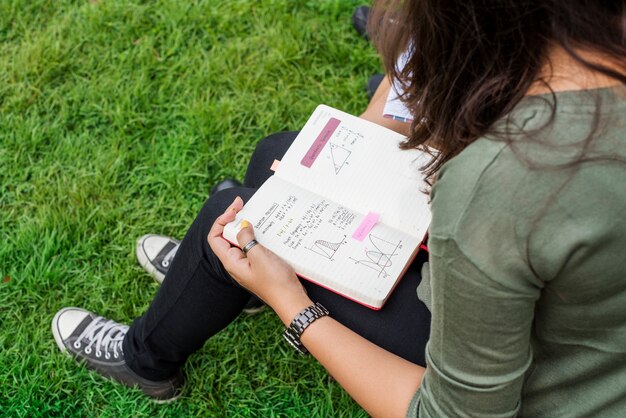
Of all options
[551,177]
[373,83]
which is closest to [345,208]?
[551,177]

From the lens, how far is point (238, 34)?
260 centimetres

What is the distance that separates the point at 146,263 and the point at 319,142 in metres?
0.84

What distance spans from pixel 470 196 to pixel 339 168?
62cm

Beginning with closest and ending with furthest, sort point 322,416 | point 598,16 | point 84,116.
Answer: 1. point 598,16
2. point 322,416
3. point 84,116

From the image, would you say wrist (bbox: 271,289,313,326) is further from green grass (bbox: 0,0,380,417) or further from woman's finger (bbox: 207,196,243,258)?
green grass (bbox: 0,0,380,417)

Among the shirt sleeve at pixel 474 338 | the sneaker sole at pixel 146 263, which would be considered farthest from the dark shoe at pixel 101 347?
the shirt sleeve at pixel 474 338

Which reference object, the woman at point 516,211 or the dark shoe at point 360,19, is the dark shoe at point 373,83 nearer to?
the dark shoe at point 360,19

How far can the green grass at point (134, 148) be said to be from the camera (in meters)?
1.88

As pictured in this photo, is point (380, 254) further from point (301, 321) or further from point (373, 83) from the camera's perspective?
point (373, 83)

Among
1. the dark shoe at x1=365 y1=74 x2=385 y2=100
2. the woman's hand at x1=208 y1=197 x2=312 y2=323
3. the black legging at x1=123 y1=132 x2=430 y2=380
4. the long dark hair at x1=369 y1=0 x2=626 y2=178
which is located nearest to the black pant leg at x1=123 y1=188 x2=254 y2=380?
the black legging at x1=123 y1=132 x2=430 y2=380

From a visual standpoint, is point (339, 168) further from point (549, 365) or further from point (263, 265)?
point (549, 365)

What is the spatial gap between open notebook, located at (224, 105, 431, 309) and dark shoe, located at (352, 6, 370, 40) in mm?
1167

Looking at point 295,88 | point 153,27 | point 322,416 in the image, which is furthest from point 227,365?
point 153,27

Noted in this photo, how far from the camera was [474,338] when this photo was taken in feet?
3.06
